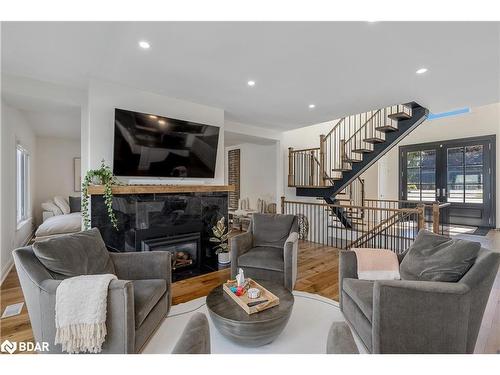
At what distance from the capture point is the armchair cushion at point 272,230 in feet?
11.0

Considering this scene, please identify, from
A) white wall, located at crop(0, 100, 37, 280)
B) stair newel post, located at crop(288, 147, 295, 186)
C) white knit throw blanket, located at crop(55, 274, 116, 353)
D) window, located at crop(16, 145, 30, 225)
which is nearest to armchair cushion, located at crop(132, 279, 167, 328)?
white knit throw blanket, located at crop(55, 274, 116, 353)

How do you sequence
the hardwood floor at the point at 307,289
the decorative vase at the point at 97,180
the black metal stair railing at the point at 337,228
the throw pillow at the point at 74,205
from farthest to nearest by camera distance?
the throw pillow at the point at 74,205
the black metal stair railing at the point at 337,228
the decorative vase at the point at 97,180
the hardwood floor at the point at 307,289

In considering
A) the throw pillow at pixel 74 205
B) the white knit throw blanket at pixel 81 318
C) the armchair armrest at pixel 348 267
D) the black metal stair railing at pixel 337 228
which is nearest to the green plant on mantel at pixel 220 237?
the armchair armrest at pixel 348 267

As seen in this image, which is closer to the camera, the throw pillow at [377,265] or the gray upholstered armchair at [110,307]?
the gray upholstered armchair at [110,307]

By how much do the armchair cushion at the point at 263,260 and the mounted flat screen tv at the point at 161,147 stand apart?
1656 mm

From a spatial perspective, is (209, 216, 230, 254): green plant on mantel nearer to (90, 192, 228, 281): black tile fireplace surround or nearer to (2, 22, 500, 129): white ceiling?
(90, 192, 228, 281): black tile fireplace surround

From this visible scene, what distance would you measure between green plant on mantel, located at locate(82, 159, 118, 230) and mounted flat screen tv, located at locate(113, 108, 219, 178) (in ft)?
0.75

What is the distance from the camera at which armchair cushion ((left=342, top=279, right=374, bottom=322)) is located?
1780 mm

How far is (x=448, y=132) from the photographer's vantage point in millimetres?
6719

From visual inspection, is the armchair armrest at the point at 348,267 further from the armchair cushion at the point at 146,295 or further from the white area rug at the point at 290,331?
the armchair cushion at the point at 146,295

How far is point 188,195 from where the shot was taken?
367 centimetres

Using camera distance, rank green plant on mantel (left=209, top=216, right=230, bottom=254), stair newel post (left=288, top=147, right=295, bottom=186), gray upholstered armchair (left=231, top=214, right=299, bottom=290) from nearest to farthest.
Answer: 1. gray upholstered armchair (left=231, top=214, right=299, bottom=290)
2. green plant on mantel (left=209, top=216, right=230, bottom=254)
3. stair newel post (left=288, top=147, right=295, bottom=186)

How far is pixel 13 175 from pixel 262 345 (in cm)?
419

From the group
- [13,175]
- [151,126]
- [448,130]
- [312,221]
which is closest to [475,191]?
[448,130]
